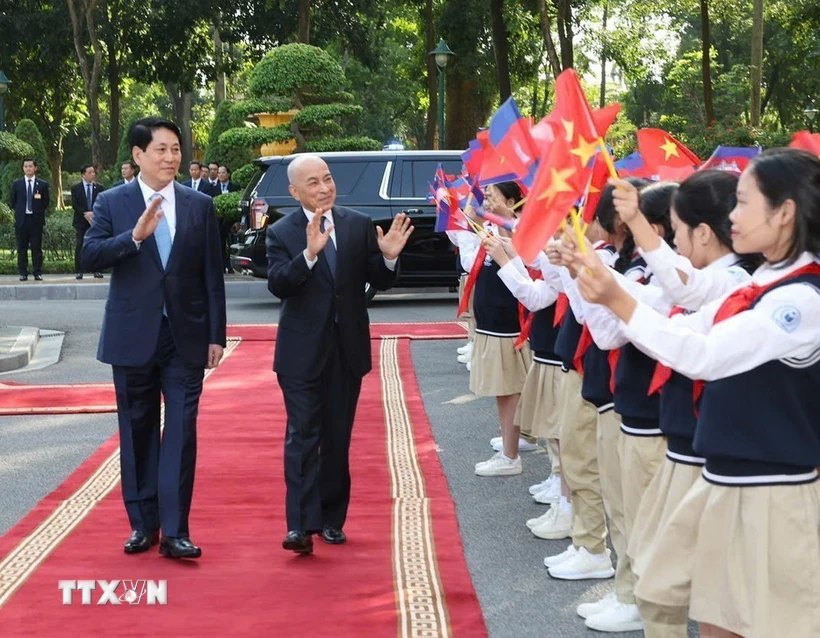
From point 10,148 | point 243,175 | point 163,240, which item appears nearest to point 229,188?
point 243,175

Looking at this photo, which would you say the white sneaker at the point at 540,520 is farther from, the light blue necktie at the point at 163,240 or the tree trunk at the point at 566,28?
the tree trunk at the point at 566,28

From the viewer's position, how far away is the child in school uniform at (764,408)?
10.9 ft

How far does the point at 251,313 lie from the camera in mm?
17359

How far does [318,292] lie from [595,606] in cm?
194

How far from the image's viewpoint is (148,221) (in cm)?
583

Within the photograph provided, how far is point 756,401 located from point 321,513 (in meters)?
3.08

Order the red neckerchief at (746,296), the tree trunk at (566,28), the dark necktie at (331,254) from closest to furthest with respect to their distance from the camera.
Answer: the red neckerchief at (746,296), the dark necktie at (331,254), the tree trunk at (566,28)

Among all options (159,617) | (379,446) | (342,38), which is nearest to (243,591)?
(159,617)

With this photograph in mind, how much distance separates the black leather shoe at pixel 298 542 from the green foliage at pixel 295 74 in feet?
62.6

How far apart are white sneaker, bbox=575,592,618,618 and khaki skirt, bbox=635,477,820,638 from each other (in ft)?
5.00

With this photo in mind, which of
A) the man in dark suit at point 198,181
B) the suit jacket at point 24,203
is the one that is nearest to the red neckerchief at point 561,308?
the man in dark suit at point 198,181

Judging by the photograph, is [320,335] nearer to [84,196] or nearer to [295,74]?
[84,196]

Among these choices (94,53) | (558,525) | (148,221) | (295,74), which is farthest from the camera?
(94,53)

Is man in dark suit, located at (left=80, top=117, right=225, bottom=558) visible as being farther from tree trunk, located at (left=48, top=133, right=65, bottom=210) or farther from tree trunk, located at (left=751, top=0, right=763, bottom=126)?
tree trunk, located at (left=48, top=133, right=65, bottom=210)
